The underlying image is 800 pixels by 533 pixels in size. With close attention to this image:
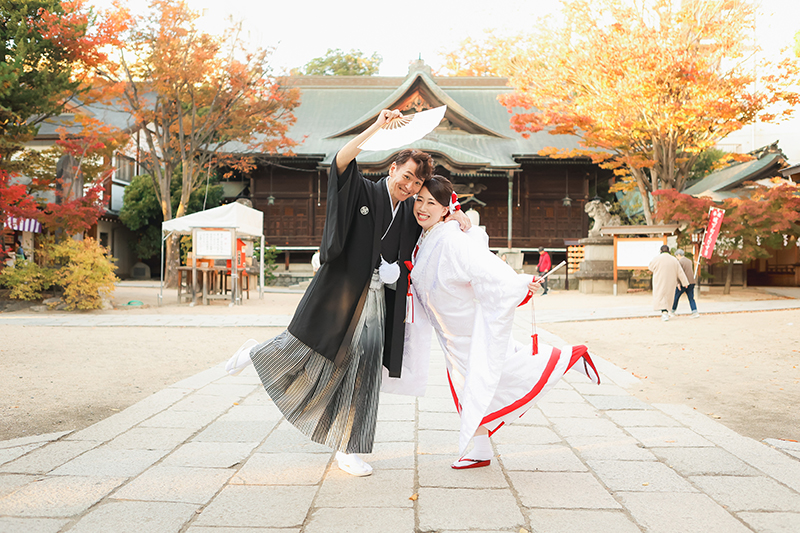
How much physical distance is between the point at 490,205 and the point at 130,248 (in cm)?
1478

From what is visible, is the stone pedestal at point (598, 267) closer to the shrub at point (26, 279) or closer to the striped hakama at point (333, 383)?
the shrub at point (26, 279)

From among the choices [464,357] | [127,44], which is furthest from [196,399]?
[127,44]

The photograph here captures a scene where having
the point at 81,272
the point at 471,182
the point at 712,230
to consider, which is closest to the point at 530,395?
the point at 81,272

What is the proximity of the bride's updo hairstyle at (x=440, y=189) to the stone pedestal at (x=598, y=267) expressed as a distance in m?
15.3

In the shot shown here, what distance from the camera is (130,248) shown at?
2494 centimetres

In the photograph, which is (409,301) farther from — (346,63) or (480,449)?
(346,63)

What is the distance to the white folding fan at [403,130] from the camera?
2652 mm

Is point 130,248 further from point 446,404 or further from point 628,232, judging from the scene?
point 446,404

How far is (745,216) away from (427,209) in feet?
45.4

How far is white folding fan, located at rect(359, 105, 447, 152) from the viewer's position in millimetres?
2652

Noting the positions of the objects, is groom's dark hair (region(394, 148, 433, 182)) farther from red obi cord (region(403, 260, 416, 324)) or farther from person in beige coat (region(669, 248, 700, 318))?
person in beige coat (region(669, 248, 700, 318))

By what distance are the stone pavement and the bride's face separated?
4.09 ft

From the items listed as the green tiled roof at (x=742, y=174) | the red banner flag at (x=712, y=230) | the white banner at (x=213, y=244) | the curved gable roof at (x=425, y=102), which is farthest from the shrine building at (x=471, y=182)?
the white banner at (x=213, y=244)

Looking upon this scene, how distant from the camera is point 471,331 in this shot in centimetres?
305
